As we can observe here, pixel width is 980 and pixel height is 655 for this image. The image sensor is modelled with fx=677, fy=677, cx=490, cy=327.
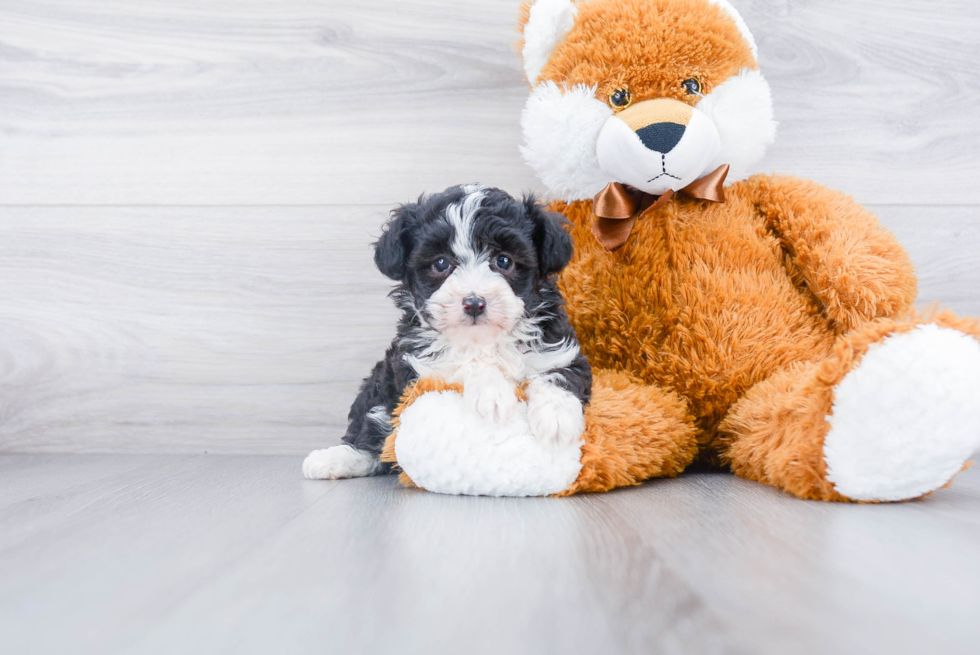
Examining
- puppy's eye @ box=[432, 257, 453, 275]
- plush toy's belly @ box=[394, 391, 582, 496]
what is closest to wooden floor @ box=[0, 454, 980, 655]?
plush toy's belly @ box=[394, 391, 582, 496]

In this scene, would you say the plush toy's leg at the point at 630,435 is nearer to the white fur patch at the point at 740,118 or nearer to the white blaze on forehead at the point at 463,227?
the white blaze on forehead at the point at 463,227

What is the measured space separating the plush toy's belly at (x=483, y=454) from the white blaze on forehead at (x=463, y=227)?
0.27 meters

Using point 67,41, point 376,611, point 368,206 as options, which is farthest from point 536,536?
point 67,41

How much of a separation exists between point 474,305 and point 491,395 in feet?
0.51

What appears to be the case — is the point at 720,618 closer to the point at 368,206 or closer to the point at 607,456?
the point at 607,456

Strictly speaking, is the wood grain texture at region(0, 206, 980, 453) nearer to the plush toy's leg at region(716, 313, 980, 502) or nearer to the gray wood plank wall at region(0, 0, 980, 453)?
the gray wood plank wall at region(0, 0, 980, 453)

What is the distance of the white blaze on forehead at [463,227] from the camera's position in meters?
1.23

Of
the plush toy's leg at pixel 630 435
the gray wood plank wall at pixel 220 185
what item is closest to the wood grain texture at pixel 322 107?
the gray wood plank wall at pixel 220 185

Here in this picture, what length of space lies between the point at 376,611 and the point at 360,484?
71 centimetres

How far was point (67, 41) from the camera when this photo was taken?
1835 mm

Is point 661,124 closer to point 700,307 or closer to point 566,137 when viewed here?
point 566,137

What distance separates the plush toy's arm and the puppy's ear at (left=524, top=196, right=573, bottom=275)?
49cm

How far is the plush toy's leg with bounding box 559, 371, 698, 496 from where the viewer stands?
1.18 m

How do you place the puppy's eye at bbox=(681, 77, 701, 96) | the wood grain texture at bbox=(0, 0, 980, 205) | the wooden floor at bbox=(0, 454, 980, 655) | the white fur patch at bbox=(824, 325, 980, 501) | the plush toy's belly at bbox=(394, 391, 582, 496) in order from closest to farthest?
the wooden floor at bbox=(0, 454, 980, 655)
the white fur patch at bbox=(824, 325, 980, 501)
the plush toy's belly at bbox=(394, 391, 582, 496)
the puppy's eye at bbox=(681, 77, 701, 96)
the wood grain texture at bbox=(0, 0, 980, 205)
